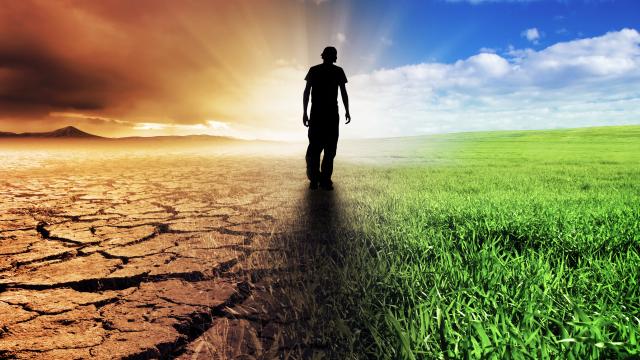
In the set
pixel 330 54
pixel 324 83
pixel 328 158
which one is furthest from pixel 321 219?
pixel 330 54

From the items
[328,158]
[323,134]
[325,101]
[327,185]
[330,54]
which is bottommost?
[327,185]

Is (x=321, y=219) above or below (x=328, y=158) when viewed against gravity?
below

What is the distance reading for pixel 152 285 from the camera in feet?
7.90

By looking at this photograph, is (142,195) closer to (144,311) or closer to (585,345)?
(144,311)

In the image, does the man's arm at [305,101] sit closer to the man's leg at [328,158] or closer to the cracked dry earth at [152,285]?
the man's leg at [328,158]

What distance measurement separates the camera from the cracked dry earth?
1.71 m

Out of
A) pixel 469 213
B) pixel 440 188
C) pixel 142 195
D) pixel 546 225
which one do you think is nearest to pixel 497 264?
pixel 546 225

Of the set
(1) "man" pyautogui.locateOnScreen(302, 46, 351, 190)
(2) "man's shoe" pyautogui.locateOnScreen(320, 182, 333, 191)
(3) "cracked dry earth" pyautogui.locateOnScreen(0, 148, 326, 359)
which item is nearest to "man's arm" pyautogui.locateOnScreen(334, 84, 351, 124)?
(1) "man" pyautogui.locateOnScreen(302, 46, 351, 190)

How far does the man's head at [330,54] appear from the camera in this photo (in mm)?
5590

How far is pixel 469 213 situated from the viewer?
12.3 feet

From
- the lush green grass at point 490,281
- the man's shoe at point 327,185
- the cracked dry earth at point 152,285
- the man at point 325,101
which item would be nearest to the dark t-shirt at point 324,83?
the man at point 325,101

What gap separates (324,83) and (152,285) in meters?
4.04

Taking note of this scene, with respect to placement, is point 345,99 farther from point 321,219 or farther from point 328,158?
point 321,219

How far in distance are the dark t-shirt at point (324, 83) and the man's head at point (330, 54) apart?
3.0 inches
